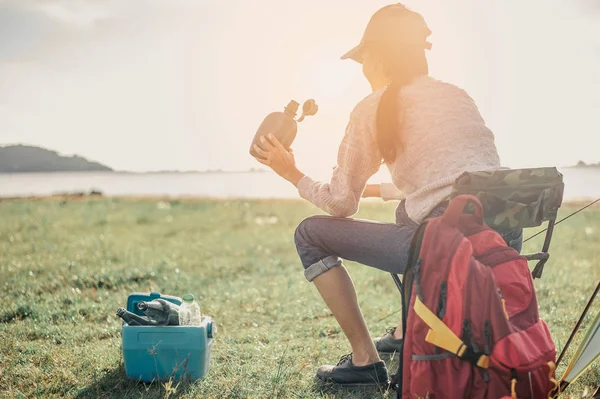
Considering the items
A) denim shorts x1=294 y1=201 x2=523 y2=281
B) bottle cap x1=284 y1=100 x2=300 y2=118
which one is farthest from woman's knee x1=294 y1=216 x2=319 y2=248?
bottle cap x1=284 y1=100 x2=300 y2=118

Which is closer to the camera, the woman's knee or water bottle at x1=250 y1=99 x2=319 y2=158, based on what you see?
the woman's knee

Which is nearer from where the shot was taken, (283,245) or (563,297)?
(563,297)

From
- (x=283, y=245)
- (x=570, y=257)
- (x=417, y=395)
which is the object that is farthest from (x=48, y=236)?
(x=417, y=395)

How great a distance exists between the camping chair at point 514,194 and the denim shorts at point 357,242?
0.12 metres

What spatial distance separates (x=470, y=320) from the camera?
2.35 metres

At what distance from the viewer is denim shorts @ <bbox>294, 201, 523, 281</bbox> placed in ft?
9.67

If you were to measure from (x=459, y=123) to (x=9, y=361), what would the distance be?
120 inches

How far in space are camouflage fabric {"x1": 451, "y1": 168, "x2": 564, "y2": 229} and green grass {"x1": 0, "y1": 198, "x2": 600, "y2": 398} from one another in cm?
105

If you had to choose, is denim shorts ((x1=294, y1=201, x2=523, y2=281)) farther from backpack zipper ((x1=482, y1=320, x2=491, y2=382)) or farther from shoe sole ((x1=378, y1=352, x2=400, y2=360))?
shoe sole ((x1=378, y1=352, x2=400, y2=360))

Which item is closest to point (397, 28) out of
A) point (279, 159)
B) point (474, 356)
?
point (279, 159)

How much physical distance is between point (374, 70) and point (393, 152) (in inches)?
17.2

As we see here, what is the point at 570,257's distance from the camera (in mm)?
A: 8188

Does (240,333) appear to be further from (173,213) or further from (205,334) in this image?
(173,213)

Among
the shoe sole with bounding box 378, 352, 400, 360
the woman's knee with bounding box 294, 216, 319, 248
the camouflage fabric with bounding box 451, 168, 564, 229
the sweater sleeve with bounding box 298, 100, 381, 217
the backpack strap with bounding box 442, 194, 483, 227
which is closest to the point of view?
the backpack strap with bounding box 442, 194, 483, 227
